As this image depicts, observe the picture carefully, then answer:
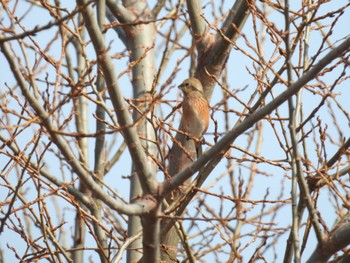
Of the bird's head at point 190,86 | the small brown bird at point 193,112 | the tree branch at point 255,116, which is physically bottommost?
the tree branch at point 255,116

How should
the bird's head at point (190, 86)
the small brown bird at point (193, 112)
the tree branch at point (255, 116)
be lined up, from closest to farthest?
the tree branch at point (255, 116) < the bird's head at point (190, 86) < the small brown bird at point (193, 112)

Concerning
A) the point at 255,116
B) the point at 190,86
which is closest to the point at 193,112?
the point at 190,86

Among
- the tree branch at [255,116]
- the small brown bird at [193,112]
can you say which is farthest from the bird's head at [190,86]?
the tree branch at [255,116]

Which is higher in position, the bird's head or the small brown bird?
the bird's head

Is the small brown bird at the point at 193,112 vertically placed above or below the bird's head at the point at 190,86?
below

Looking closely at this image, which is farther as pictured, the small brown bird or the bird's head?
the small brown bird

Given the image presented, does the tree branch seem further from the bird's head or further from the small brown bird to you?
the small brown bird

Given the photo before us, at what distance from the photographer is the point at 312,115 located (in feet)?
11.7

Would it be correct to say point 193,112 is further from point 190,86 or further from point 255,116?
point 255,116

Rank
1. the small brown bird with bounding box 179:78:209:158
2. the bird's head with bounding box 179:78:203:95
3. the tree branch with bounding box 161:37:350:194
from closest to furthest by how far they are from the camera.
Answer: the tree branch with bounding box 161:37:350:194 → the bird's head with bounding box 179:78:203:95 → the small brown bird with bounding box 179:78:209:158

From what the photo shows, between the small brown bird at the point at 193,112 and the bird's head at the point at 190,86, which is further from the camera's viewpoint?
the small brown bird at the point at 193,112

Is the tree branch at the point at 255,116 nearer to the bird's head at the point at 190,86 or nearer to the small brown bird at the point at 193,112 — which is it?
the bird's head at the point at 190,86

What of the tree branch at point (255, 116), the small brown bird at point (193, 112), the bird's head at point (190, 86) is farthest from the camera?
the small brown bird at point (193, 112)

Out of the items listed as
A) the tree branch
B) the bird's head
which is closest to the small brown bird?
the bird's head
